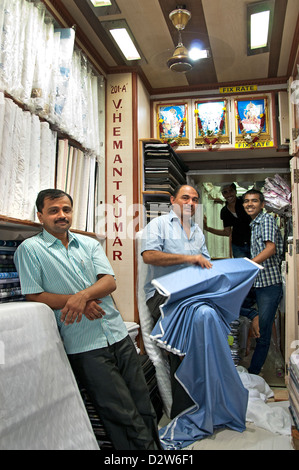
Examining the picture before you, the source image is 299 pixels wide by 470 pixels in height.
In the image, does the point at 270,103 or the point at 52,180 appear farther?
the point at 270,103

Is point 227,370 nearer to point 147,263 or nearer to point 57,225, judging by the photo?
point 147,263

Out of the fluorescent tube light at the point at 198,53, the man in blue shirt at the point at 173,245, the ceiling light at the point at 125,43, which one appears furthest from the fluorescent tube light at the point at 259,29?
the man in blue shirt at the point at 173,245

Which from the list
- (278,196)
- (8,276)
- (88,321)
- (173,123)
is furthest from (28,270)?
(278,196)

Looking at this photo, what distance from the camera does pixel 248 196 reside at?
3.31 meters

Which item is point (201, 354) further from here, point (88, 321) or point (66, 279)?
point (66, 279)

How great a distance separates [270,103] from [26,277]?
119 inches

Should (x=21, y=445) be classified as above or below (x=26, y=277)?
below

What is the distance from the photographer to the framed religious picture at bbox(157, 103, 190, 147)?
3.84 m

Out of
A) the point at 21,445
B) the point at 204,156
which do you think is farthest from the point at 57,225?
the point at 204,156

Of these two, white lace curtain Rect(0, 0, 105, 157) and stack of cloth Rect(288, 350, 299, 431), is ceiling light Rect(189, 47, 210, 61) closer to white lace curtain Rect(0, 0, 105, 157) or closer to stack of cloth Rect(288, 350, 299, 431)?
white lace curtain Rect(0, 0, 105, 157)

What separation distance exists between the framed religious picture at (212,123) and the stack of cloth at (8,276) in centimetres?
248

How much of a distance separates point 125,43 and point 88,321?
7.38ft

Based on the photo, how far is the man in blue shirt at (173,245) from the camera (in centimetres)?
258

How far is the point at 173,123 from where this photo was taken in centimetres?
388
